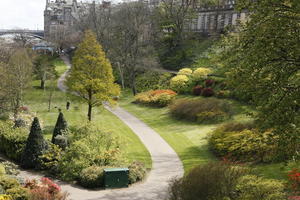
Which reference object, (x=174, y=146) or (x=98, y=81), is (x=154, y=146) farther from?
(x=98, y=81)

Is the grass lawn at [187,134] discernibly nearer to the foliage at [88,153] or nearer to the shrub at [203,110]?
the shrub at [203,110]

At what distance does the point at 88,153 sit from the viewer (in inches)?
787

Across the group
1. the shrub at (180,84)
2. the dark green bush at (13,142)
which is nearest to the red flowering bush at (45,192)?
the dark green bush at (13,142)

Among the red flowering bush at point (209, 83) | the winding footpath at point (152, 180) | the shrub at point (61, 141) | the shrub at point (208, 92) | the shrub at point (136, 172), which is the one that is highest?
the red flowering bush at point (209, 83)

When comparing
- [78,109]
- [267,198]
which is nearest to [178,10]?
[78,109]

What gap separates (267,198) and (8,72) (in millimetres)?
29461

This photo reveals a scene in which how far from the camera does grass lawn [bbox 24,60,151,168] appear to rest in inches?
936

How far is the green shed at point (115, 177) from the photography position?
1830cm

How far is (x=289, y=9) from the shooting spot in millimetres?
12773

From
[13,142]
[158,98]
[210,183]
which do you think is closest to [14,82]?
[13,142]

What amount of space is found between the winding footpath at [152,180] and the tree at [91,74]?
4.32 meters

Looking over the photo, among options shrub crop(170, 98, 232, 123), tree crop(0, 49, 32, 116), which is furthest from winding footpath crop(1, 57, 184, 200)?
tree crop(0, 49, 32, 116)

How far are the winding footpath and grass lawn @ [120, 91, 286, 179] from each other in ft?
1.98

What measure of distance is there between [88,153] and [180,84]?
25098 millimetres
